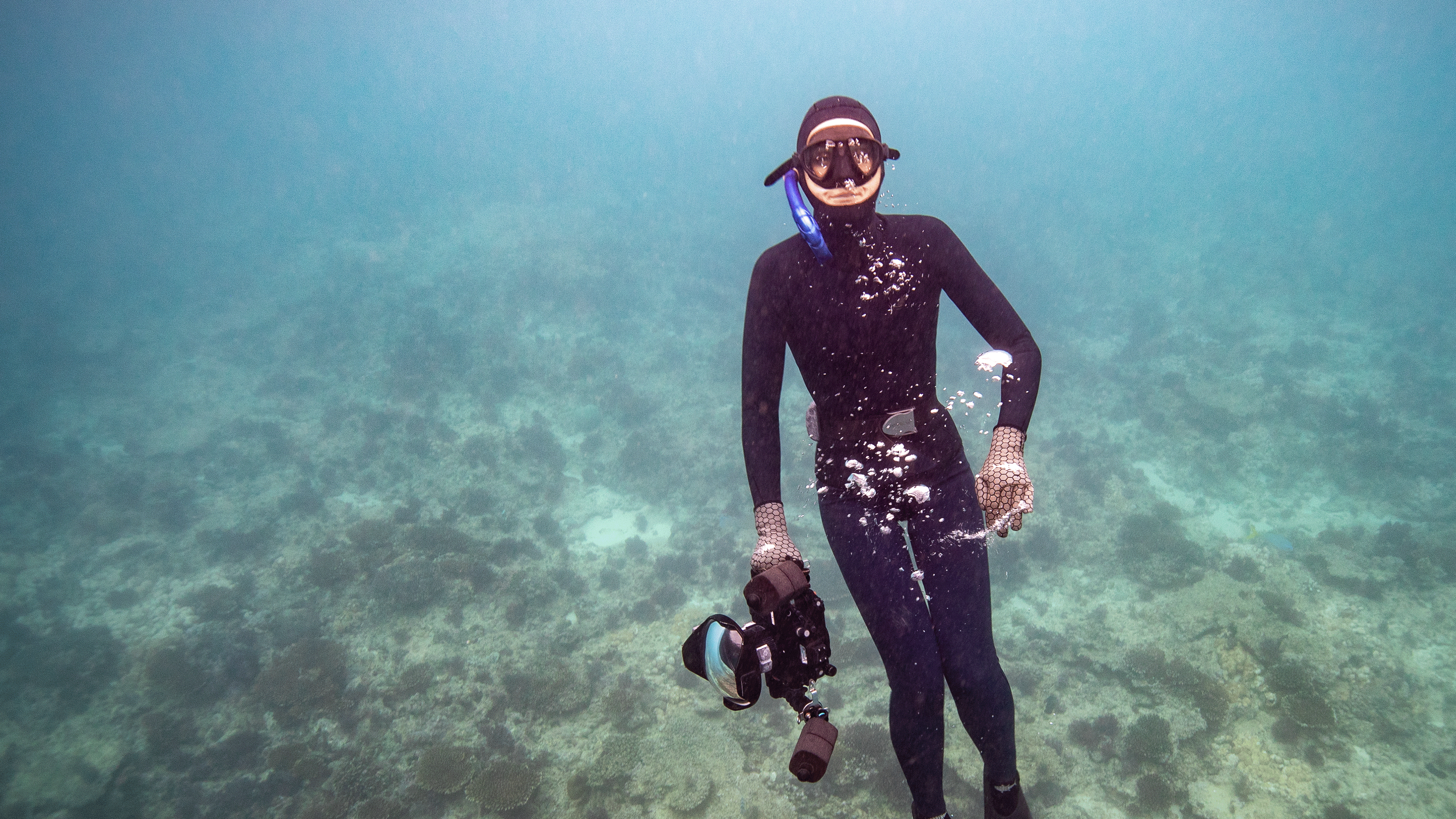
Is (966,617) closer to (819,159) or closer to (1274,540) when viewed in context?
(819,159)

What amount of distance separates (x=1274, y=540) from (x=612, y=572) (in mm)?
13376

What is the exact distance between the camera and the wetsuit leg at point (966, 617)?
221 cm

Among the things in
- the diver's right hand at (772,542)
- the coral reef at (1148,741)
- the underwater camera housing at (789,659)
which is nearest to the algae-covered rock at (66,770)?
the underwater camera housing at (789,659)

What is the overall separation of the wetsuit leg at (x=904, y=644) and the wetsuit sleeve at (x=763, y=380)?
0.31 metres

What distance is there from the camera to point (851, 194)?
2383 mm

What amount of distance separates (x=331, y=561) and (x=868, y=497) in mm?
12970

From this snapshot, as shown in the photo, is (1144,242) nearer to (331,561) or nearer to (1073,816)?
(1073,816)

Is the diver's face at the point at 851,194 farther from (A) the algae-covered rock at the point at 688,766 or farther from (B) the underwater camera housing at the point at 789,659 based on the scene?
(A) the algae-covered rock at the point at 688,766

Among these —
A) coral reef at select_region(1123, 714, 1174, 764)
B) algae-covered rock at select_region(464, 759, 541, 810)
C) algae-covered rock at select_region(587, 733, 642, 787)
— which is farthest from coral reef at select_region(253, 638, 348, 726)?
coral reef at select_region(1123, 714, 1174, 764)

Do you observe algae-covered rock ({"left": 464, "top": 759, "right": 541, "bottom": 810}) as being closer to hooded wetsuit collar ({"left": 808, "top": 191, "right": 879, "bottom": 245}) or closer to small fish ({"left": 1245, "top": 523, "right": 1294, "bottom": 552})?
hooded wetsuit collar ({"left": 808, "top": 191, "right": 879, "bottom": 245})

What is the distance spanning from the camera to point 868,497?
2.49 m

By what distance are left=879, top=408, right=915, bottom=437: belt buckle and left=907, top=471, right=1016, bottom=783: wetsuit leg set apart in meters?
0.28

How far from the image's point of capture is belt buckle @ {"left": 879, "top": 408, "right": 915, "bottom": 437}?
2.47 m

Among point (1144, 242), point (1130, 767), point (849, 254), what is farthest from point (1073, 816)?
point (1144, 242)
